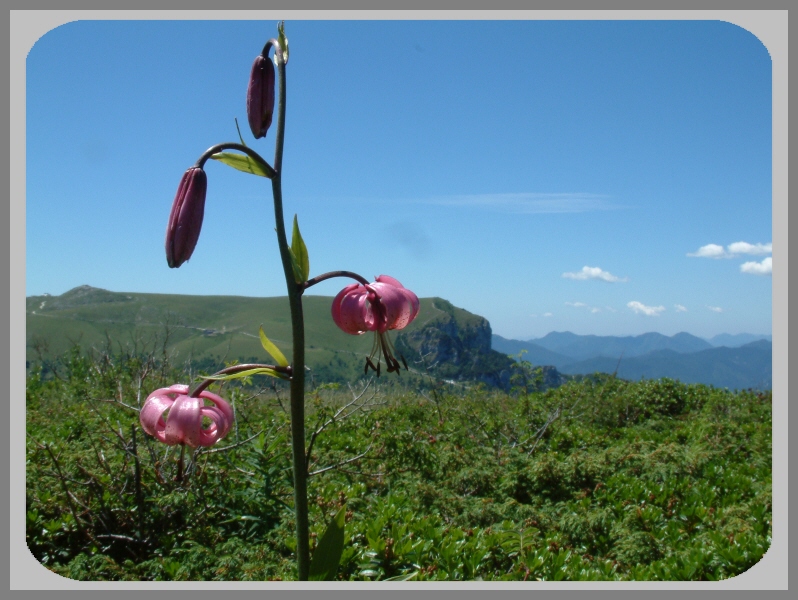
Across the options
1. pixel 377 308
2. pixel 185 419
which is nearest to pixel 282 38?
pixel 377 308

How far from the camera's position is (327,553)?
3.24 feet

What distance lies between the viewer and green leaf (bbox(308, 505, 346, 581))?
985mm

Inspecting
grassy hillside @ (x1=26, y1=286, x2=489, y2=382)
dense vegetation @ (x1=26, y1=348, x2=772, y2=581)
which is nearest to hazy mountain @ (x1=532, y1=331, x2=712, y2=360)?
grassy hillside @ (x1=26, y1=286, x2=489, y2=382)

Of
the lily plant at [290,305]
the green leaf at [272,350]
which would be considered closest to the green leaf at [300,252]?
the lily plant at [290,305]

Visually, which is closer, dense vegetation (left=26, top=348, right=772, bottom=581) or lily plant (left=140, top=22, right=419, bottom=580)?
lily plant (left=140, top=22, right=419, bottom=580)

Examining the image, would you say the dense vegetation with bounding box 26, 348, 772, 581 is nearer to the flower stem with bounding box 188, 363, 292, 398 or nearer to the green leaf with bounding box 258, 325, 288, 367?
the flower stem with bounding box 188, 363, 292, 398

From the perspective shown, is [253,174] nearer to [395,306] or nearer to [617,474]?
[395,306]

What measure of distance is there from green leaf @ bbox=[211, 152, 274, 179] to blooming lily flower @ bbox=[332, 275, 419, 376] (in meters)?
0.21

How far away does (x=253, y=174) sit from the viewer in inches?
36.4

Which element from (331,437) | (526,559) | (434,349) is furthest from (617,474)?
(434,349)

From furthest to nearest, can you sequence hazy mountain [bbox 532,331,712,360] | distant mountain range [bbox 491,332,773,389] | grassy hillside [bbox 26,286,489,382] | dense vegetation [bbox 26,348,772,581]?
1. hazy mountain [bbox 532,331,712,360]
2. grassy hillside [bbox 26,286,489,382]
3. distant mountain range [bbox 491,332,773,389]
4. dense vegetation [bbox 26,348,772,581]

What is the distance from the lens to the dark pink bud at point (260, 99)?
98 cm

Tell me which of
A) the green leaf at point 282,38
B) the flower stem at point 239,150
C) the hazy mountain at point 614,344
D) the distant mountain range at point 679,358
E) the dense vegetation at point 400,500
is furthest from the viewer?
the hazy mountain at point 614,344

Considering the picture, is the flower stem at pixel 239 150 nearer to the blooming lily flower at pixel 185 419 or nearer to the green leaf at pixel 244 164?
the green leaf at pixel 244 164
